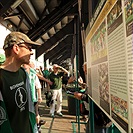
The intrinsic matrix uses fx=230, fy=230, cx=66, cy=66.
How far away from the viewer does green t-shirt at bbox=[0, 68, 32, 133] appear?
1.90 metres

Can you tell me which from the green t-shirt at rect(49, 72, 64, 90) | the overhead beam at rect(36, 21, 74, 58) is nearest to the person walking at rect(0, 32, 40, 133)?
the green t-shirt at rect(49, 72, 64, 90)

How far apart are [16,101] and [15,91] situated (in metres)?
0.09

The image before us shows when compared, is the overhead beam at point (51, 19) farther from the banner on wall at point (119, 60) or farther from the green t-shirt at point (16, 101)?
the banner on wall at point (119, 60)

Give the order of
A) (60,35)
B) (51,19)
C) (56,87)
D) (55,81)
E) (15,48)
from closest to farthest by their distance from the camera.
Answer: (15,48), (55,81), (56,87), (51,19), (60,35)

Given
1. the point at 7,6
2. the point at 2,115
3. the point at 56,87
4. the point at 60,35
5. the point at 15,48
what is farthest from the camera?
the point at 60,35

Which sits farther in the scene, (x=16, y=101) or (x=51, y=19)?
(x=51, y=19)

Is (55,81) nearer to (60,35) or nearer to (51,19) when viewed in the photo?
(51,19)

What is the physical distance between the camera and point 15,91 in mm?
1965

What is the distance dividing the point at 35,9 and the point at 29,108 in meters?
7.46

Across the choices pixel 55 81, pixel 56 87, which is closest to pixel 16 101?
pixel 55 81

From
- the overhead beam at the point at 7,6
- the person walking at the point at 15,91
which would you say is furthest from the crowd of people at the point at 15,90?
the overhead beam at the point at 7,6

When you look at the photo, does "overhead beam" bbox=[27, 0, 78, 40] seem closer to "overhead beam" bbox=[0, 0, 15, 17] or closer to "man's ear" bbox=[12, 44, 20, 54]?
"overhead beam" bbox=[0, 0, 15, 17]

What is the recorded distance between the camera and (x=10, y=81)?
1.94 m

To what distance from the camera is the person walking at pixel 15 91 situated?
1865 millimetres
